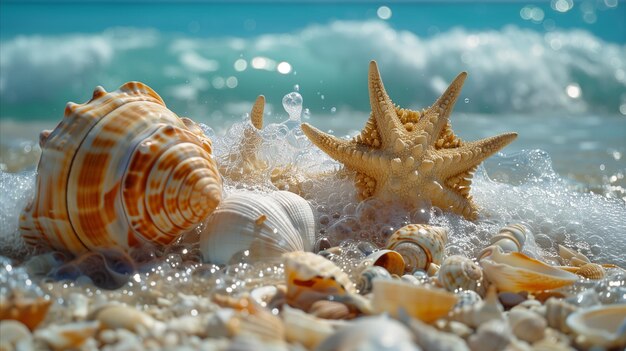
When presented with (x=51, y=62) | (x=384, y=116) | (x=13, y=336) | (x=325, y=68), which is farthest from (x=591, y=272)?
(x=51, y=62)

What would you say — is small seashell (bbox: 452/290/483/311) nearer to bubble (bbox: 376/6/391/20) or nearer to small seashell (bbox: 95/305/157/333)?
small seashell (bbox: 95/305/157/333)

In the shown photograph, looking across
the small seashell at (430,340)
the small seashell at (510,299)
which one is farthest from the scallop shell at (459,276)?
the small seashell at (430,340)

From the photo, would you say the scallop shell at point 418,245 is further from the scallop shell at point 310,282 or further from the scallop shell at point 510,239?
the scallop shell at point 310,282

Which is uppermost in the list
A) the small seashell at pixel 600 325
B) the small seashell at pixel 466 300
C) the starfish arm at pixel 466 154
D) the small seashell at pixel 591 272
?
the starfish arm at pixel 466 154

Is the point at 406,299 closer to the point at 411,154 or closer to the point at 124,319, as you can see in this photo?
the point at 124,319

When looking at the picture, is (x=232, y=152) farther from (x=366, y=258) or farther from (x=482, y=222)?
(x=482, y=222)

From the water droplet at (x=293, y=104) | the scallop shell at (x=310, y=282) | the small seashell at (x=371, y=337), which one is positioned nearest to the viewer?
the small seashell at (x=371, y=337)
